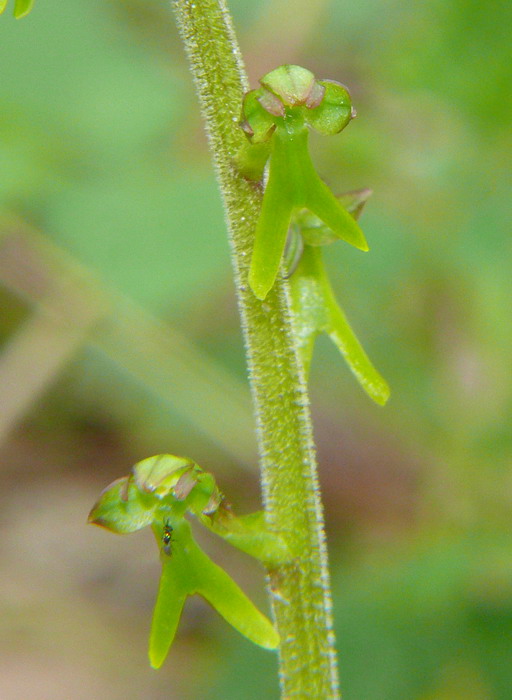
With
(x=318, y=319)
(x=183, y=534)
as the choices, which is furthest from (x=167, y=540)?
(x=318, y=319)

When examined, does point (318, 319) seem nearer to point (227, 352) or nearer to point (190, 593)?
point (190, 593)

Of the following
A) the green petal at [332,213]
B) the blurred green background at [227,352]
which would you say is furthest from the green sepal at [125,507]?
the blurred green background at [227,352]

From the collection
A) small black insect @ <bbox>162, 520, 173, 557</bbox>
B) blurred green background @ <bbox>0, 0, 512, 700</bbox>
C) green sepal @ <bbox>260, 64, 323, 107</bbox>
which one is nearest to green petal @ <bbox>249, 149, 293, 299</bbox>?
green sepal @ <bbox>260, 64, 323, 107</bbox>

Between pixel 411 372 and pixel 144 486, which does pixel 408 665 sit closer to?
pixel 411 372

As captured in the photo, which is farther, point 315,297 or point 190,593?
point 315,297

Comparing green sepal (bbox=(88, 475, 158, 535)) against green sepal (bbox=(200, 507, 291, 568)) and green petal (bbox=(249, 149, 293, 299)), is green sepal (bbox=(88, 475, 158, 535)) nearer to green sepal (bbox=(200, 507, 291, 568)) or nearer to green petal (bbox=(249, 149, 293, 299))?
green sepal (bbox=(200, 507, 291, 568))

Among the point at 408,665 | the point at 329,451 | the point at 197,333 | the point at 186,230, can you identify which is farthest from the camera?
the point at 329,451

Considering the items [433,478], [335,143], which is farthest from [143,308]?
[433,478]
